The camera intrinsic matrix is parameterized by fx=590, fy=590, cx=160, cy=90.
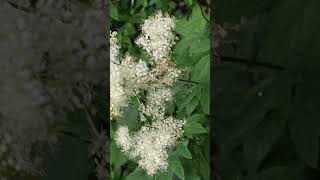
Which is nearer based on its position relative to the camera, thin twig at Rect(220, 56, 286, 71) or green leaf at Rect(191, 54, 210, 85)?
thin twig at Rect(220, 56, 286, 71)

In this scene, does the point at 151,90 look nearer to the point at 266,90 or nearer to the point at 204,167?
the point at 204,167

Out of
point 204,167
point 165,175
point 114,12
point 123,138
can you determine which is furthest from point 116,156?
point 114,12

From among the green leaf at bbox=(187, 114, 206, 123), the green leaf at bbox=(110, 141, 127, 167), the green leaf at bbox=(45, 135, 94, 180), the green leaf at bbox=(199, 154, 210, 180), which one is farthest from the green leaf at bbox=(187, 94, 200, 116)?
the green leaf at bbox=(45, 135, 94, 180)

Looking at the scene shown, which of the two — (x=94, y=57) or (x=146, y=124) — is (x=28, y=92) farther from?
(x=146, y=124)

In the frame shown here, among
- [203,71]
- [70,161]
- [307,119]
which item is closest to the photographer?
[307,119]

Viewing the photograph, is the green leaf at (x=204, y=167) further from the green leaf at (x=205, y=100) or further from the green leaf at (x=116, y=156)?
the green leaf at (x=116, y=156)

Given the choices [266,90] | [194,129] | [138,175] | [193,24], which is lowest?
[138,175]

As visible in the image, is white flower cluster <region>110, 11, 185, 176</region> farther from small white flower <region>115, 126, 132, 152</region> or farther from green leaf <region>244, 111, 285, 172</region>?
green leaf <region>244, 111, 285, 172</region>

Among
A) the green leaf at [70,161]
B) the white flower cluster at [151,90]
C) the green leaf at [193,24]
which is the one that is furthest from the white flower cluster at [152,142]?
the green leaf at [193,24]
